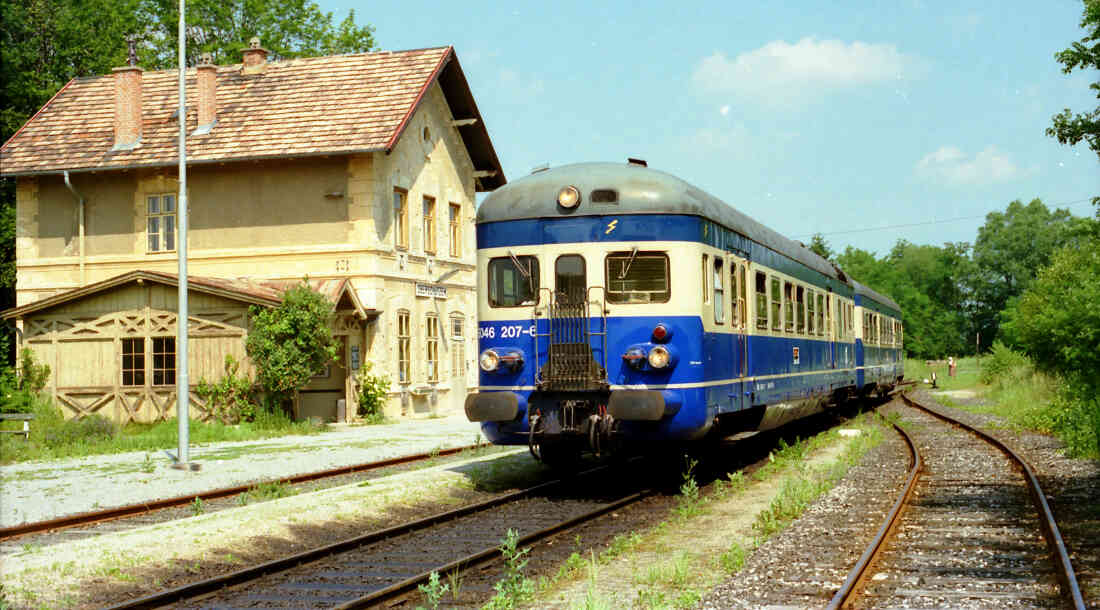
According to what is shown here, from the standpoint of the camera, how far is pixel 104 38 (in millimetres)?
42656

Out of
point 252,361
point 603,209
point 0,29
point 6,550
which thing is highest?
point 0,29

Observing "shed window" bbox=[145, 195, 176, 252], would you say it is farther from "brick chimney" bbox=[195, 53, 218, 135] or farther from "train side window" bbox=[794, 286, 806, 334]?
"train side window" bbox=[794, 286, 806, 334]

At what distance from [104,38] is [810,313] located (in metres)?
33.4

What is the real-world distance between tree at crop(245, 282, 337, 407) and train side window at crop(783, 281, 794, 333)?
10992 millimetres

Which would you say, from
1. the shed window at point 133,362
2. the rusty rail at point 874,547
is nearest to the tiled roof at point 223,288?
the shed window at point 133,362

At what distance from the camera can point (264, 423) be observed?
2364 cm

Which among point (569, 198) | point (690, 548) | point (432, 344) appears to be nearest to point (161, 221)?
point (432, 344)

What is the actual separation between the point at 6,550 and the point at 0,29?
33787 millimetres

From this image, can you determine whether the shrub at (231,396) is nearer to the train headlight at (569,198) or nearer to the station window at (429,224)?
the station window at (429,224)

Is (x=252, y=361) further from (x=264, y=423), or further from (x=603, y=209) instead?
(x=603, y=209)

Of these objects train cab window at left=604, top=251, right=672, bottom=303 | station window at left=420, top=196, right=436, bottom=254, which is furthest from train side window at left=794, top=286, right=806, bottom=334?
A: station window at left=420, top=196, right=436, bottom=254

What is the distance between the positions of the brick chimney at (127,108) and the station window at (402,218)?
21.6ft

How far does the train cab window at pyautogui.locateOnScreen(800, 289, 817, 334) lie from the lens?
18203 mm

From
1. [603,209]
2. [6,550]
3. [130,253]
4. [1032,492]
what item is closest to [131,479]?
[6,550]
